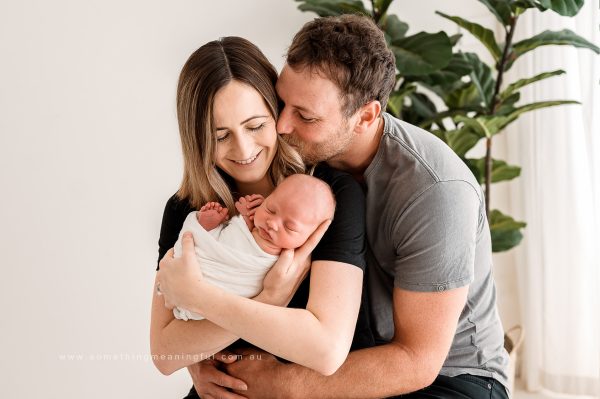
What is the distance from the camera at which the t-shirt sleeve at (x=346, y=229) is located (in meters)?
1.61

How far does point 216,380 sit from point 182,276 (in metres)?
0.34

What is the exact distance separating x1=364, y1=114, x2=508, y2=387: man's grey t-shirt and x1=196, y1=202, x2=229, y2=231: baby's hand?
36 cm

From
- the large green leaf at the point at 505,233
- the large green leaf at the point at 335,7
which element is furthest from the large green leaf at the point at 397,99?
the large green leaf at the point at 505,233

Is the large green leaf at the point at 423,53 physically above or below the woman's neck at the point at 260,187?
above

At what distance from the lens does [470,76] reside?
2.58 m

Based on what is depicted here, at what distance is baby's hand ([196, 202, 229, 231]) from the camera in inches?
65.9

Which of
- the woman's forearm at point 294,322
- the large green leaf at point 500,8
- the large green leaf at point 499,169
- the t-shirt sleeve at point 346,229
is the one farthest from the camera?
the large green leaf at point 499,169

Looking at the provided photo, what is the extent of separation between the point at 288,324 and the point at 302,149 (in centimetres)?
48

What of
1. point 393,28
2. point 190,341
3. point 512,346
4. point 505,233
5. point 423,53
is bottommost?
point 512,346

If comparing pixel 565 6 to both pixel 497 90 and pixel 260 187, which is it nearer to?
pixel 497 90

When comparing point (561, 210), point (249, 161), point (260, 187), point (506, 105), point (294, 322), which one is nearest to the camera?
point (294, 322)

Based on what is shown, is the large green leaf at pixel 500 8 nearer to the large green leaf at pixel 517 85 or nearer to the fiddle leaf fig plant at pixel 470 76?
the fiddle leaf fig plant at pixel 470 76

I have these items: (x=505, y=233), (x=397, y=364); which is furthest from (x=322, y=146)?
(x=505, y=233)

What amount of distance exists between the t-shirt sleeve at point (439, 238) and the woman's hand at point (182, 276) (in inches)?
19.2
